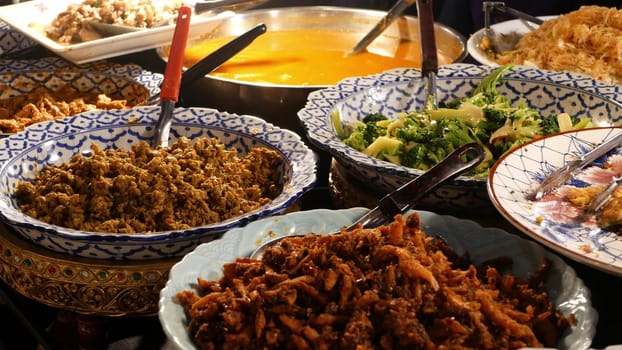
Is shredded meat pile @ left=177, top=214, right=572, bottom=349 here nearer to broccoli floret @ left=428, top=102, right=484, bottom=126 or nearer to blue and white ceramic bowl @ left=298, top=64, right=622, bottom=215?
blue and white ceramic bowl @ left=298, top=64, right=622, bottom=215

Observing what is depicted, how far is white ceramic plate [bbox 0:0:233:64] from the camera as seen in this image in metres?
2.46

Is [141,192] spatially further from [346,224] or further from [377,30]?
[377,30]

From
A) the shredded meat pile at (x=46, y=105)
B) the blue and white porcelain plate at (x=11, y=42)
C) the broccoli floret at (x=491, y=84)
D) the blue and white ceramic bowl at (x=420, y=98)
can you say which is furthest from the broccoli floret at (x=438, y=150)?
the blue and white porcelain plate at (x=11, y=42)

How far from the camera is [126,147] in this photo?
6.15 feet

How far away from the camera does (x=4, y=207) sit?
4.80ft

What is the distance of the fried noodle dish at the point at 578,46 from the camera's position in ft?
8.20

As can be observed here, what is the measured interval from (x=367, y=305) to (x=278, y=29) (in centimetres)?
236

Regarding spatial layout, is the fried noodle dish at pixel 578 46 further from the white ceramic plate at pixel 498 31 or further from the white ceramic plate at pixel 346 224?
the white ceramic plate at pixel 346 224

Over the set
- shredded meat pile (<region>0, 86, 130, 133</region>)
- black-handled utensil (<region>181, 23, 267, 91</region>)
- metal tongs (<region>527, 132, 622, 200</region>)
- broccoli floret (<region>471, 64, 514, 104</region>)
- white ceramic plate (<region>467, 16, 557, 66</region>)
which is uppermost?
black-handled utensil (<region>181, 23, 267, 91</region>)

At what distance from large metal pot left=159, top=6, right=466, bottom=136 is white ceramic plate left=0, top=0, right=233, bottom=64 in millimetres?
83

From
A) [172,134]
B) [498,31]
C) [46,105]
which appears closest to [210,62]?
[172,134]

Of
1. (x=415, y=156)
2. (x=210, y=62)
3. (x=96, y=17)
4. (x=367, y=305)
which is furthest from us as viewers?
(x=96, y=17)

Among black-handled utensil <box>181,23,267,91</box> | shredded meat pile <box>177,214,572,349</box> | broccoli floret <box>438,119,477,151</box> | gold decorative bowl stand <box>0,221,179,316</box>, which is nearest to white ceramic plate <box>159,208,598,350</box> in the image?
shredded meat pile <box>177,214,572,349</box>

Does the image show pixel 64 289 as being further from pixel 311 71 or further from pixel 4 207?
pixel 311 71
